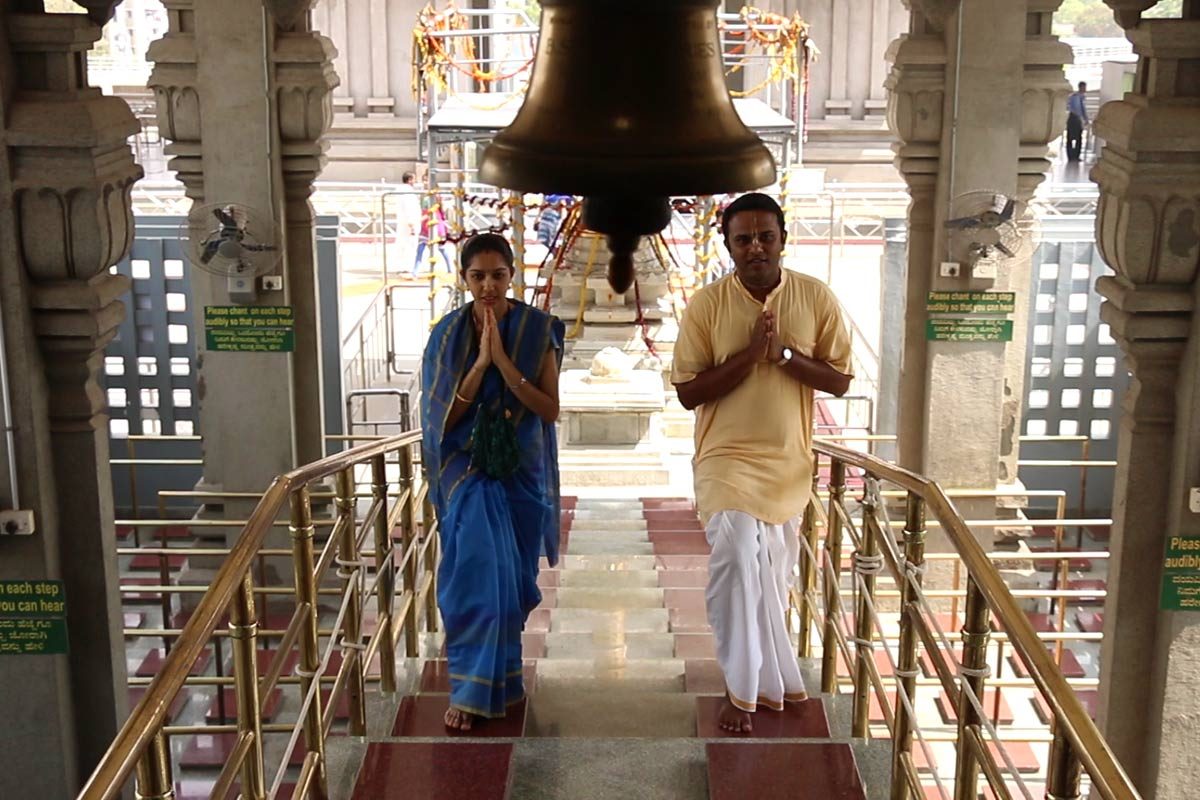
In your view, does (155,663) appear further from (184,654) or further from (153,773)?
(153,773)

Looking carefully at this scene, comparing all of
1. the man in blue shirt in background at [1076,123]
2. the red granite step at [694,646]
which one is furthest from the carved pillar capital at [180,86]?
the man in blue shirt in background at [1076,123]

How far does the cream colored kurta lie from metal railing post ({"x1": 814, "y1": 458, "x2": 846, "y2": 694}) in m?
0.34

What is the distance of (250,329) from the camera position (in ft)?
23.8

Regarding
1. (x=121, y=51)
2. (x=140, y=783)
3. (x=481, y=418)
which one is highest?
(x=121, y=51)

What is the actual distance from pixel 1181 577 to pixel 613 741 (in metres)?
2.22

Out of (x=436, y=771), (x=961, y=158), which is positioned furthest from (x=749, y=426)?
(x=961, y=158)

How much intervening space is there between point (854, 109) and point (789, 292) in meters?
20.3

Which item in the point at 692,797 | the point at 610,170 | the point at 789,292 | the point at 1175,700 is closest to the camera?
the point at 610,170

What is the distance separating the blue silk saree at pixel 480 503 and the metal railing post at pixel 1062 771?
1894 millimetres

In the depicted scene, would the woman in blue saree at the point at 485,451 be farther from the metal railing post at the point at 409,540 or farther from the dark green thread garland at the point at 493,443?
the metal railing post at the point at 409,540

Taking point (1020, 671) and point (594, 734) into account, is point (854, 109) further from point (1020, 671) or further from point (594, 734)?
point (594, 734)

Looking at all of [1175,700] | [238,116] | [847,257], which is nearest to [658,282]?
[847,257]

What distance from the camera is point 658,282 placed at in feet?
45.0

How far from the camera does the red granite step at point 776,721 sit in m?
3.86
